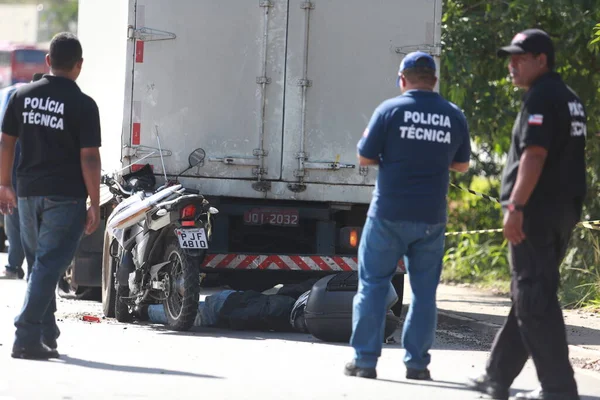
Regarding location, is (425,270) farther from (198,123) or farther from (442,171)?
(198,123)

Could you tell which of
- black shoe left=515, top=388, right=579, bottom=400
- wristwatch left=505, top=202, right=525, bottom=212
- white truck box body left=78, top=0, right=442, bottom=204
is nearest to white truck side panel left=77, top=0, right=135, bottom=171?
white truck box body left=78, top=0, right=442, bottom=204

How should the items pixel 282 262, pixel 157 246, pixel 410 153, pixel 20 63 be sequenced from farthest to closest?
pixel 20 63
pixel 282 262
pixel 157 246
pixel 410 153

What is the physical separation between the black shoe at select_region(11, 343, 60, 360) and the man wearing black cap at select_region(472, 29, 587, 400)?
294 cm

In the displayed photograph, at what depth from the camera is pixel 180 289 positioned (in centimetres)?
1012

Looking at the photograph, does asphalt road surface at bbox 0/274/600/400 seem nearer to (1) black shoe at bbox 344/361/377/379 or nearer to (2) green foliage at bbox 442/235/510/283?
(1) black shoe at bbox 344/361/377/379

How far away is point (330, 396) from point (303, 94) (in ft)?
15.0

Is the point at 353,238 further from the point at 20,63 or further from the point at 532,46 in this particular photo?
the point at 20,63

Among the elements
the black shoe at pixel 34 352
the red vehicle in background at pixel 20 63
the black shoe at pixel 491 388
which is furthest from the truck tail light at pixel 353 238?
the red vehicle in background at pixel 20 63

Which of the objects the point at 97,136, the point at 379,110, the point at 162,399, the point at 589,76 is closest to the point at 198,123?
the point at 97,136

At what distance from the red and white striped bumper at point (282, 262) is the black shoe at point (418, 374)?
3.30 m

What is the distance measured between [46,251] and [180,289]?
86.0 inches

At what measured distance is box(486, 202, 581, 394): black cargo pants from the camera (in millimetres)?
6684

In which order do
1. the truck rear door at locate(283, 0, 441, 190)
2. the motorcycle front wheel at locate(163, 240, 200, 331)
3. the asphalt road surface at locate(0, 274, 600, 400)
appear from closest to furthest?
1. the asphalt road surface at locate(0, 274, 600, 400)
2. the motorcycle front wheel at locate(163, 240, 200, 331)
3. the truck rear door at locate(283, 0, 441, 190)

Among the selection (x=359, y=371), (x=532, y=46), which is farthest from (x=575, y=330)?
(x=532, y=46)
